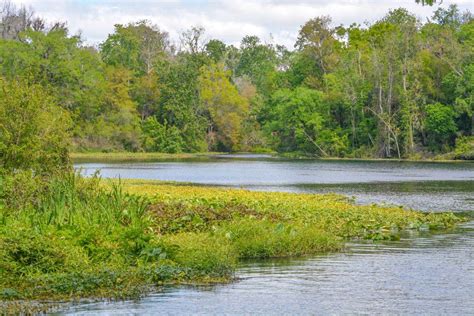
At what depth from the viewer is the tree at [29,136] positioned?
30.3 meters

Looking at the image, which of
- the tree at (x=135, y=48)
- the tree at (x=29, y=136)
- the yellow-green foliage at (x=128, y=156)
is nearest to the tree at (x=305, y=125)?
the yellow-green foliage at (x=128, y=156)

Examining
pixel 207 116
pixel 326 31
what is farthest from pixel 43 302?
pixel 207 116

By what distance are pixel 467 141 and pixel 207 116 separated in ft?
159

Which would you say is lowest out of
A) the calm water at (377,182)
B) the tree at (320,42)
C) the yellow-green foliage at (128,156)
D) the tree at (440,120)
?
the calm water at (377,182)

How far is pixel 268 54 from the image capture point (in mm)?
179250

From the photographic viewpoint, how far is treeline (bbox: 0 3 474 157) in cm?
10194

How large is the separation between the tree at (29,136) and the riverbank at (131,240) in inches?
A: 129

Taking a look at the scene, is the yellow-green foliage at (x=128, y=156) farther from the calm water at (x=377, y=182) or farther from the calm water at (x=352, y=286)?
the calm water at (x=352, y=286)

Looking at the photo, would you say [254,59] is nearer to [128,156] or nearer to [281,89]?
[281,89]

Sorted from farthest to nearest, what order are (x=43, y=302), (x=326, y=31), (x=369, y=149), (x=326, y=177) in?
(x=326, y=31) → (x=369, y=149) → (x=326, y=177) → (x=43, y=302)

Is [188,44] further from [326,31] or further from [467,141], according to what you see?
[467,141]

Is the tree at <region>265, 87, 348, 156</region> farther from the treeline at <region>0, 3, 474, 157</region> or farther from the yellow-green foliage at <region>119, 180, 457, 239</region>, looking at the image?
the yellow-green foliage at <region>119, 180, 457, 239</region>

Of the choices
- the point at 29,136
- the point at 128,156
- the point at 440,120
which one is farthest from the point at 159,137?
the point at 29,136

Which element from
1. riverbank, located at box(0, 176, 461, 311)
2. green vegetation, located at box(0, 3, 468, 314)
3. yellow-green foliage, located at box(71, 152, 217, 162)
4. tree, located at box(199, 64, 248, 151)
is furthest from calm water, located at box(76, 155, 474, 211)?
tree, located at box(199, 64, 248, 151)
